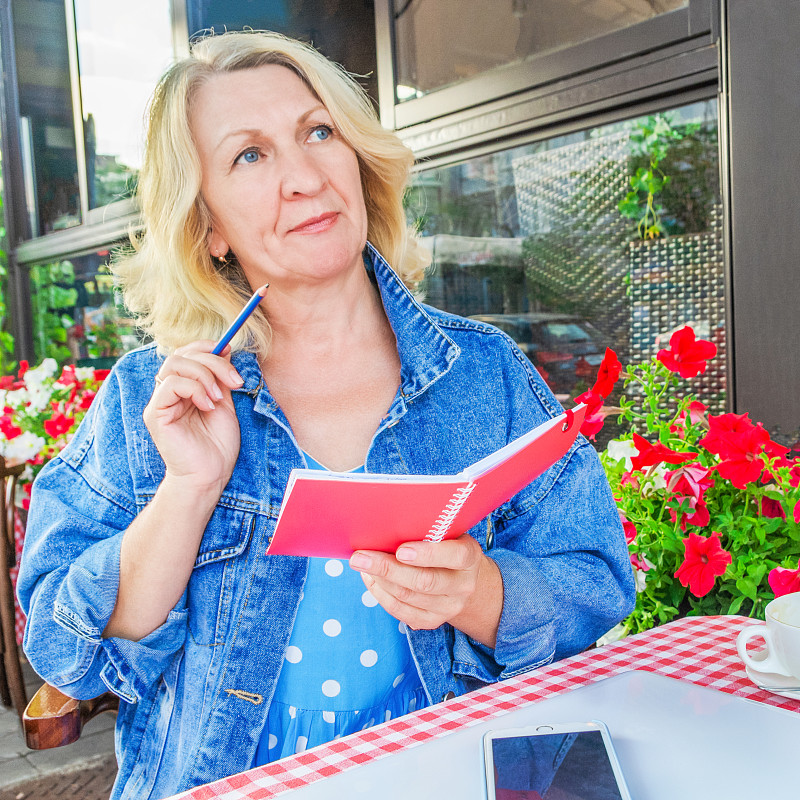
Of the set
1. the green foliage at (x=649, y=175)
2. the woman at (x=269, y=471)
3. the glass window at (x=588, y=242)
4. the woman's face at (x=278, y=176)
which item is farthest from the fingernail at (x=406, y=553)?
the green foliage at (x=649, y=175)

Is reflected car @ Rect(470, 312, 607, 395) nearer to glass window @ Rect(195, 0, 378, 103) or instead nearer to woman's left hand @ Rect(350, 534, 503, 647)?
glass window @ Rect(195, 0, 378, 103)

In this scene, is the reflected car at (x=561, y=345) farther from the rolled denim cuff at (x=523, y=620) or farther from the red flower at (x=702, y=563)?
the rolled denim cuff at (x=523, y=620)

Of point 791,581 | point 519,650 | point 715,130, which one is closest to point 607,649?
point 519,650

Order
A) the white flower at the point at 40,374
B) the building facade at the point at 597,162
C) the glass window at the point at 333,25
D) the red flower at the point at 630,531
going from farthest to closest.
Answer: the white flower at the point at 40,374, the glass window at the point at 333,25, the building facade at the point at 597,162, the red flower at the point at 630,531

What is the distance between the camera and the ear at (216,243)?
1269 millimetres

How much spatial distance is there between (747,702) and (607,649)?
246 mm

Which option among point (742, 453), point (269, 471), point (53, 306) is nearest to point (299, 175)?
point (269, 471)

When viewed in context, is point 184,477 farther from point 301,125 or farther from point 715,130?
point 715,130

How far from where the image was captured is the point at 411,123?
8.07ft

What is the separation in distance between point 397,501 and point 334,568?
0.45 meters

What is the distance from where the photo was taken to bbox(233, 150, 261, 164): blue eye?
3.79ft

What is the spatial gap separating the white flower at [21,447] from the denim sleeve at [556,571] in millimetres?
2273

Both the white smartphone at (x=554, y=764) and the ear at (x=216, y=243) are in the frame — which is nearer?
the white smartphone at (x=554, y=764)

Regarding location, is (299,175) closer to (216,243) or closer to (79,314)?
(216,243)
